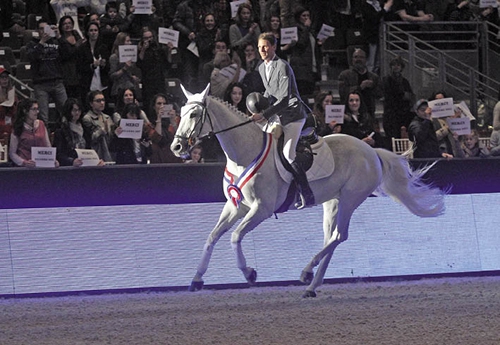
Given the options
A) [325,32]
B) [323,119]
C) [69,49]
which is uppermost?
[69,49]

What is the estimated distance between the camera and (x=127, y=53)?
15023 mm

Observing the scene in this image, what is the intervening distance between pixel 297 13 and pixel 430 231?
5741 mm

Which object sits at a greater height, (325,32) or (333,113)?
(325,32)

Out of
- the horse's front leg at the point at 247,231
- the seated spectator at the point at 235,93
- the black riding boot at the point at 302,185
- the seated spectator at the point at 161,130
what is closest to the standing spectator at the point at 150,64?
the seated spectator at the point at 161,130

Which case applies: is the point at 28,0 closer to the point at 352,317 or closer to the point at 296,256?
the point at 296,256

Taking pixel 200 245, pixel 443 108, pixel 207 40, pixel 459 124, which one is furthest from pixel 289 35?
pixel 200 245

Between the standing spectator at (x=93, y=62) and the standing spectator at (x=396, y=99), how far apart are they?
4284 mm

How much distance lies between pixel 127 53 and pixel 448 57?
637 cm

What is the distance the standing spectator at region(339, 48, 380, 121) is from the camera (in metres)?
15.7

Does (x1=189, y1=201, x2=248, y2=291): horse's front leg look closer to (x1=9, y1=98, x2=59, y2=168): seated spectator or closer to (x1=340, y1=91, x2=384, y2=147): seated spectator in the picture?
(x1=9, y1=98, x2=59, y2=168): seated spectator

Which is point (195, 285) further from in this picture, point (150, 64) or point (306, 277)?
point (150, 64)

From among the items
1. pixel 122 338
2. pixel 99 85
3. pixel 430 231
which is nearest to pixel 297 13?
pixel 99 85

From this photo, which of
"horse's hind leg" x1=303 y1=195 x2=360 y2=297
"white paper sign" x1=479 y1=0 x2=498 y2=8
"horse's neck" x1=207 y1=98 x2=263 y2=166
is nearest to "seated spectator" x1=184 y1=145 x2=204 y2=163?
"horse's hind leg" x1=303 y1=195 x2=360 y2=297

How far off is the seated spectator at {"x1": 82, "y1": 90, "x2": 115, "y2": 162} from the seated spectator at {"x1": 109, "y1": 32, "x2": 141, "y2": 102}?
1569 millimetres
